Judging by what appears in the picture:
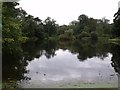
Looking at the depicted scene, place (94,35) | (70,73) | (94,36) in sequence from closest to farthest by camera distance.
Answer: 1. (70,73)
2. (94,35)
3. (94,36)

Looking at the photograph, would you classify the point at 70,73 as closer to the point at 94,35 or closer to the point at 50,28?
the point at 94,35

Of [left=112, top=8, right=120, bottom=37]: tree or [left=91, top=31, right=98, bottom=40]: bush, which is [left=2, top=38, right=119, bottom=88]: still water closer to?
[left=112, top=8, right=120, bottom=37]: tree

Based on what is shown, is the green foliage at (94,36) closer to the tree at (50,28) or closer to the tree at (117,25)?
the tree at (50,28)

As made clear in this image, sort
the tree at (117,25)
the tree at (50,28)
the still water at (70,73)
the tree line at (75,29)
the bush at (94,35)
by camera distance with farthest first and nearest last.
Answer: the tree at (50,28)
the bush at (94,35)
the tree line at (75,29)
the tree at (117,25)
the still water at (70,73)

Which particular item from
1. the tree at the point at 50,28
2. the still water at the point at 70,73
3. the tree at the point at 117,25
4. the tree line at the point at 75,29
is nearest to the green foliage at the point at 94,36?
the tree line at the point at 75,29

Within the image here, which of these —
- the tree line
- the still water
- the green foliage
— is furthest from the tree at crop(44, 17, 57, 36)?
the still water

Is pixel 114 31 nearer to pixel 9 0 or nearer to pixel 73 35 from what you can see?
pixel 73 35

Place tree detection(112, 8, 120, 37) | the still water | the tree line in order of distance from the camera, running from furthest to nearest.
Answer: the tree line → tree detection(112, 8, 120, 37) → the still water

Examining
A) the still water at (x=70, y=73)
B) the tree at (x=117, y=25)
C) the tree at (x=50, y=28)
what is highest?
the tree at (x=50, y=28)

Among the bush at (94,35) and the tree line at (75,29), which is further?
the bush at (94,35)

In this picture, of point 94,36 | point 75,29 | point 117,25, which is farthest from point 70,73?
point 75,29

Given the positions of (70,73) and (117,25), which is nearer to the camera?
(70,73)

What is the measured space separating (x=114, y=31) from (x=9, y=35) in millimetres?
42548

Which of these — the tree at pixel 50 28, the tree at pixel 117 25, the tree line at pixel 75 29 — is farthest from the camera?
the tree at pixel 50 28
